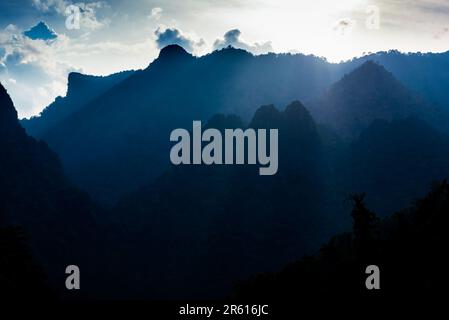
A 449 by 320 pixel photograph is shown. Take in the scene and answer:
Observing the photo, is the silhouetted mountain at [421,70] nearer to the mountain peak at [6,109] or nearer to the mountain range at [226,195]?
the mountain range at [226,195]

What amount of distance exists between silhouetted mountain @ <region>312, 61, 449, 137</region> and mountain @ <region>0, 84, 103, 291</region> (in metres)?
60.8

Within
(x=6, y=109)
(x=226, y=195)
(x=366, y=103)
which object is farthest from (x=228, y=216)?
(x=366, y=103)

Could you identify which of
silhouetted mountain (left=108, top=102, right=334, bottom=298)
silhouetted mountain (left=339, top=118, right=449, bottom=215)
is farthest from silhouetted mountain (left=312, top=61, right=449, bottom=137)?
silhouetted mountain (left=108, top=102, right=334, bottom=298)

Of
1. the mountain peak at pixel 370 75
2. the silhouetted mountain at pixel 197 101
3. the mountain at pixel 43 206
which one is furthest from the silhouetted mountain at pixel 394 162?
the mountain at pixel 43 206

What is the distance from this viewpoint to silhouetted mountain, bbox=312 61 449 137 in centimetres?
9854

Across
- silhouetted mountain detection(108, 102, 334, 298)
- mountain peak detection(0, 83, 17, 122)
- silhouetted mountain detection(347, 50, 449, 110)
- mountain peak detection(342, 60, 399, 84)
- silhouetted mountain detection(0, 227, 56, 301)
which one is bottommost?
silhouetted mountain detection(0, 227, 56, 301)

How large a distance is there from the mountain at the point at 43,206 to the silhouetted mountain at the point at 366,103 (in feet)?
200

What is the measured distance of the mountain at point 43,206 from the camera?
68.9m

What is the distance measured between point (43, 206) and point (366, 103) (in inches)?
2995

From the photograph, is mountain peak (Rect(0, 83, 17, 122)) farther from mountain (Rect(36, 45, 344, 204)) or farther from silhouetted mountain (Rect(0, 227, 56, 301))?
silhouetted mountain (Rect(0, 227, 56, 301))

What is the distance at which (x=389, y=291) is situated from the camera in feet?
72.8

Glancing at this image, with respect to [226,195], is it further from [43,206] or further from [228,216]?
[43,206]

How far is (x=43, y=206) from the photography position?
74000 mm

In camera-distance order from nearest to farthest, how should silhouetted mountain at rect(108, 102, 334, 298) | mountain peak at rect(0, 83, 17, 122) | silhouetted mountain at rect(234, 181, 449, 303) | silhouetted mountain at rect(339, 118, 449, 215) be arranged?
1. silhouetted mountain at rect(234, 181, 449, 303)
2. silhouetted mountain at rect(108, 102, 334, 298)
3. silhouetted mountain at rect(339, 118, 449, 215)
4. mountain peak at rect(0, 83, 17, 122)
